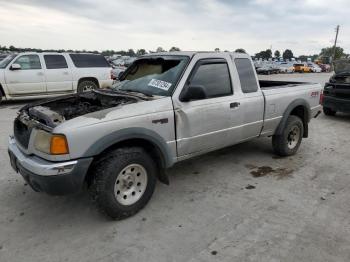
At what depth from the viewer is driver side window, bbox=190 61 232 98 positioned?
13.9 feet

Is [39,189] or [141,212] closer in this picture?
[39,189]

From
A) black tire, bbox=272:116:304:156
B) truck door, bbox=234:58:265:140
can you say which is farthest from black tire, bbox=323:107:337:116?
truck door, bbox=234:58:265:140

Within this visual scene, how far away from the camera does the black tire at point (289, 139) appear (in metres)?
5.55

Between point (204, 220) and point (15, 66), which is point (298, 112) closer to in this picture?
point (204, 220)

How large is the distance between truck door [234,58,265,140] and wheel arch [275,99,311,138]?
21.7 inches

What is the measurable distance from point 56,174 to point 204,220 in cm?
160

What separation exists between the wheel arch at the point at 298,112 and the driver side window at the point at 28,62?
896cm

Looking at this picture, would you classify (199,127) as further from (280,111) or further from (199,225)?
(280,111)

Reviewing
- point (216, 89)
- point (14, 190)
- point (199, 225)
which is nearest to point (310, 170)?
point (216, 89)

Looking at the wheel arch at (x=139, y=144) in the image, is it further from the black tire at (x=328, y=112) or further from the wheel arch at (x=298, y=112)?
the black tire at (x=328, y=112)

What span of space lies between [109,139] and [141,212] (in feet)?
3.23

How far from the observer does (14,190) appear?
14.0ft

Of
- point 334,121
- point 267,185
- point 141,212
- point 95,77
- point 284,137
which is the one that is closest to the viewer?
point 141,212

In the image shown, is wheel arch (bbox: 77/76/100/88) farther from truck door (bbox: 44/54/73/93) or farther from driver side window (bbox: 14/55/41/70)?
driver side window (bbox: 14/55/41/70)
